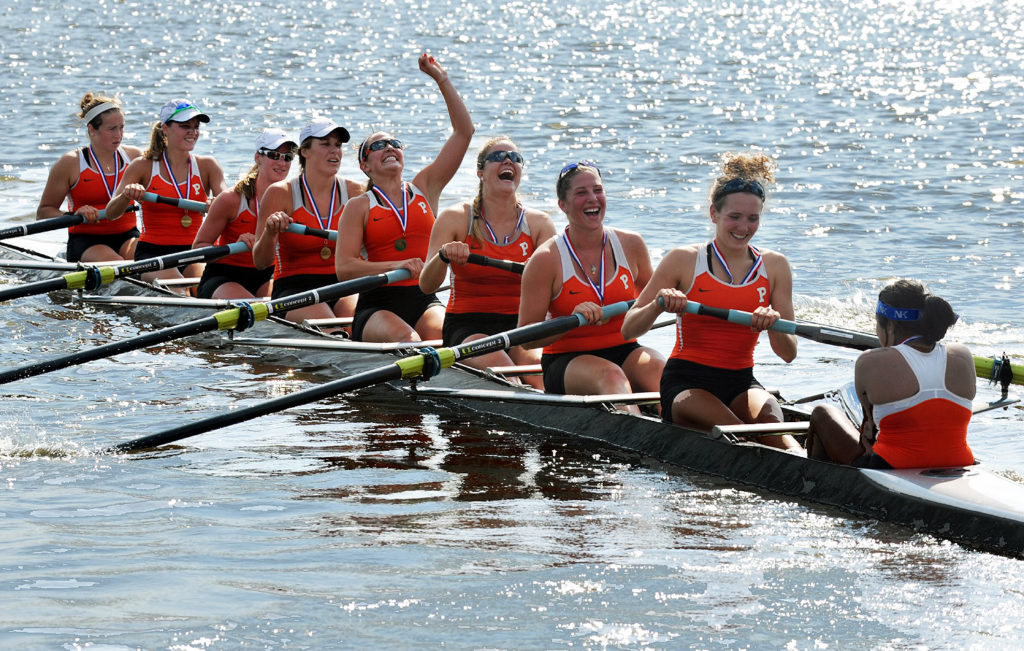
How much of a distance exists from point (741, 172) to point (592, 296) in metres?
1.13

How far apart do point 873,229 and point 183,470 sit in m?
9.91

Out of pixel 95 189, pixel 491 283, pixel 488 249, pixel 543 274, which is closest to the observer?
pixel 543 274

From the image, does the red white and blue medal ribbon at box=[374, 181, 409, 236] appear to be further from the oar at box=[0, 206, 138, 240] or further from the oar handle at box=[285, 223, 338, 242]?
the oar at box=[0, 206, 138, 240]

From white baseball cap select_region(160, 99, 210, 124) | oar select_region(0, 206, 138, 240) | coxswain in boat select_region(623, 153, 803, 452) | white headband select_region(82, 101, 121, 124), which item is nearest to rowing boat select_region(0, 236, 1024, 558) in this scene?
coxswain in boat select_region(623, 153, 803, 452)

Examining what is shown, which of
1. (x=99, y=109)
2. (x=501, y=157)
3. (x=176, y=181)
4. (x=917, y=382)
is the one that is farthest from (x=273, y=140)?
(x=917, y=382)

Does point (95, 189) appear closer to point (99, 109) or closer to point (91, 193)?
point (91, 193)

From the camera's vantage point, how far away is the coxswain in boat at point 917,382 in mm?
5309

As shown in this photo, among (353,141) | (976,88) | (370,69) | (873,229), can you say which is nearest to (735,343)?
(873,229)

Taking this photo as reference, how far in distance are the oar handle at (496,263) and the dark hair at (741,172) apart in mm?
1594

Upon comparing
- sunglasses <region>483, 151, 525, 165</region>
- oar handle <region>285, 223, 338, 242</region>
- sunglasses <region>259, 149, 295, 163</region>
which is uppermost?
sunglasses <region>483, 151, 525, 165</region>

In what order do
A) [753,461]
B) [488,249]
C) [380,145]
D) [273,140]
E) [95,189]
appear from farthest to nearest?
[95,189] < [273,140] < [380,145] < [488,249] < [753,461]

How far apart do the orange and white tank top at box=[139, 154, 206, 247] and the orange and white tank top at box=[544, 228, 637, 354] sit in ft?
16.2

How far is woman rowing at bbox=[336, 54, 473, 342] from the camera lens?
8.59 m

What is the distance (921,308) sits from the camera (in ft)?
→ 17.4
